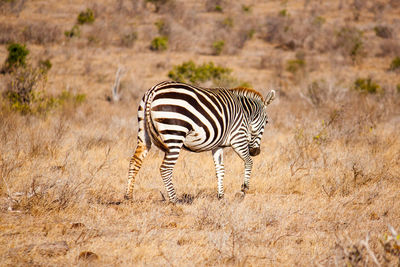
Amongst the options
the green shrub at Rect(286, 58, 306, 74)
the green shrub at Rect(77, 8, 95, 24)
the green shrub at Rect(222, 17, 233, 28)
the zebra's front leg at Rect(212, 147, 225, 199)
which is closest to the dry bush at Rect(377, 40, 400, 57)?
the green shrub at Rect(286, 58, 306, 74)

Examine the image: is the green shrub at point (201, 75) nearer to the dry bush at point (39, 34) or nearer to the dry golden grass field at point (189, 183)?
the dry golden grass field at point (189, 183)

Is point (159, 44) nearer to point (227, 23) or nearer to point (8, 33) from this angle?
point (8, 33)

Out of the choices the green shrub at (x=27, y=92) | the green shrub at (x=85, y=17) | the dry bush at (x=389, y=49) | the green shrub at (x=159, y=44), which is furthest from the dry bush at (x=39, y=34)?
the dry bush at (x=389, y=49)

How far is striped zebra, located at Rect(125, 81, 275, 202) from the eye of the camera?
518 cm

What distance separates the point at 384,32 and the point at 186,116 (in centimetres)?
3062

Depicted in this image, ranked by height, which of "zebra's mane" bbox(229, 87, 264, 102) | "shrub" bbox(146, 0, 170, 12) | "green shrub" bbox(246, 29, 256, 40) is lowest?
"zebra's mane" bbox(229, 87, 264, 102)

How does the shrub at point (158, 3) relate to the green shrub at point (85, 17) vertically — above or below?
above

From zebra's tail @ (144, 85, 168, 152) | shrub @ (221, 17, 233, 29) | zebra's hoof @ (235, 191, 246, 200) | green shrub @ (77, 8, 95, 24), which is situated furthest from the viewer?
shrub @ (221, 17, 233, 29)

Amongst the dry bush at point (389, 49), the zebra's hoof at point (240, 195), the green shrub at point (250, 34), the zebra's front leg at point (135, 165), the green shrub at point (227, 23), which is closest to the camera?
the zebra's front leg at point (135, 165)

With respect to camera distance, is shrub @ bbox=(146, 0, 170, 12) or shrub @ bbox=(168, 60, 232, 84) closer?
shrub @ bbox=(168, 60, 232, 84)

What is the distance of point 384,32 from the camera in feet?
103

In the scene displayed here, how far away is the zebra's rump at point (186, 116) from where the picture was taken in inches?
203

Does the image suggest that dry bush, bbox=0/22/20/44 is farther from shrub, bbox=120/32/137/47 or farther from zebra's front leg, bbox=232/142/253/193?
zebra's front leg, bbox=232/142/253/193

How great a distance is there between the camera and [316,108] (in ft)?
44.4
